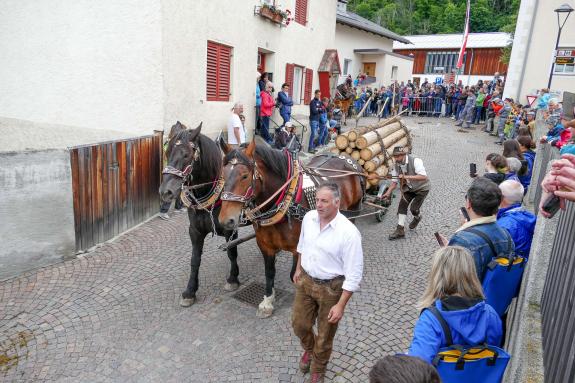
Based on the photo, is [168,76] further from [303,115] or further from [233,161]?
[303,115]

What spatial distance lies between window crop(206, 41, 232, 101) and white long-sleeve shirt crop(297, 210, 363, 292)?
7.67m

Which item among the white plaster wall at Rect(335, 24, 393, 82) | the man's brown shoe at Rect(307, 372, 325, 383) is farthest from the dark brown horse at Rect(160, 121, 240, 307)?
the white plaster wall at Rect(335, 24, 393, 82)

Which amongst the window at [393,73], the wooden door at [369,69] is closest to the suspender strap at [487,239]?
the wooden door at [369,69]

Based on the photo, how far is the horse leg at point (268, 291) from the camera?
471 cm

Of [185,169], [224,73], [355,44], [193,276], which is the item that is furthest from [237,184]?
[355,44]

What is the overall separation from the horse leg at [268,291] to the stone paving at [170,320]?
93 millimetres

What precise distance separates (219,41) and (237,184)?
7368 millimetres

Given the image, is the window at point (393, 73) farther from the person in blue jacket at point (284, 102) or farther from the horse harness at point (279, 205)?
the horse harness at point (279, 205)

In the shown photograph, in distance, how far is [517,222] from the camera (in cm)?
370

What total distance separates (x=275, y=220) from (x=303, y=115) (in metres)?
12.5

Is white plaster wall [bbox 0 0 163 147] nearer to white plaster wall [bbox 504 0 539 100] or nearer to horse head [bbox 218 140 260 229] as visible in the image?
horse head [bbox 218 140 260 229]

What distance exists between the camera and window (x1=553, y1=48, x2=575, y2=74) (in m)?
18.2

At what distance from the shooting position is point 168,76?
27.5 feet

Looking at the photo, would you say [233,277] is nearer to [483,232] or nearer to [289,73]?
[483,232]
